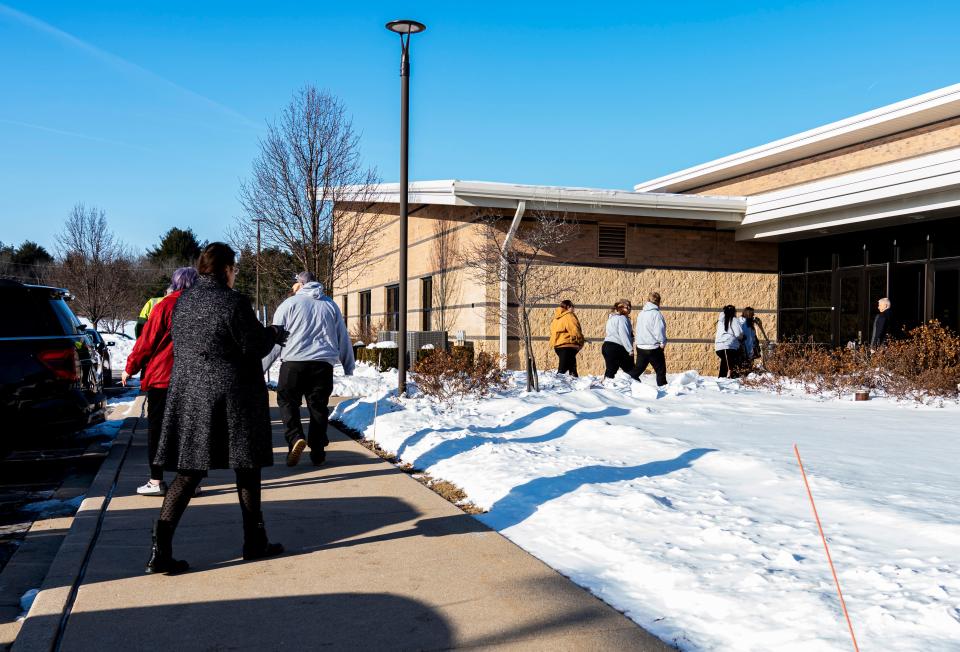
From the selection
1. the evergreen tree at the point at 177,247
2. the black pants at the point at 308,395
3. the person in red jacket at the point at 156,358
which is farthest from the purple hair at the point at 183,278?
the evergreen tree at the point at 177,247

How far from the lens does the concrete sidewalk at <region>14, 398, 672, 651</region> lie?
368 cm

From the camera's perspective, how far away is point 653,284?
61.3 ft

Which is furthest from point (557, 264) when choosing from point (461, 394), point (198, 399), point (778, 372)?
point (198, 399)

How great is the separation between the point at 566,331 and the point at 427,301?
708 cm

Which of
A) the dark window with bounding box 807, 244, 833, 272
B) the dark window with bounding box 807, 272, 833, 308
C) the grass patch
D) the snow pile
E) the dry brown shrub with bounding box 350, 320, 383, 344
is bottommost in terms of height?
the snow pile

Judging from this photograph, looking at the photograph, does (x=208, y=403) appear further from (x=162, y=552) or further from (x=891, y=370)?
(x=891, y=370)

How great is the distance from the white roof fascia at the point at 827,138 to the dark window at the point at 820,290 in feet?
10.0

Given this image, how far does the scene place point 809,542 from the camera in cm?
491

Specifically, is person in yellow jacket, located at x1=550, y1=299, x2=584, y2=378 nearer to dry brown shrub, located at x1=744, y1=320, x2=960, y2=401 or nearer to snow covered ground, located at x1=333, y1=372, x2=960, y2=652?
dry brown shrub, located at x1=744, y1=320, x2=960, y2=401

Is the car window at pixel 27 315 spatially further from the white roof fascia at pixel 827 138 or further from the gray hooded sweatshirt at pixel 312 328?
the white roof fascia at pixel 827 138

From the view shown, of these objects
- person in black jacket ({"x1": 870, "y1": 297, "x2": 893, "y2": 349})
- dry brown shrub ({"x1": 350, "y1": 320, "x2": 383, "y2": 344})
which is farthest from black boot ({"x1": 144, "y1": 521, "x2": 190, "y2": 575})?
dry brown shrub ({"x1": 350, "y1": 320, "x2": 383, "y2": 344})

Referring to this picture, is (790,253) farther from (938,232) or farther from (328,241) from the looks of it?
(328,241)

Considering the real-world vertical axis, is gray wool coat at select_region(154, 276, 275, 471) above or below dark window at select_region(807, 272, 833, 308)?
below

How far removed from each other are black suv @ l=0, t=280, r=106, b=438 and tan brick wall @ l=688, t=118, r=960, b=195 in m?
16.4
